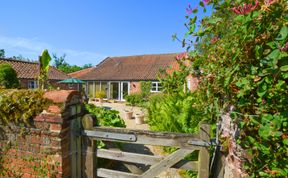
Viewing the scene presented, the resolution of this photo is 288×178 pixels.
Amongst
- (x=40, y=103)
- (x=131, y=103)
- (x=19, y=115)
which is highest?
(x=40, y=103)

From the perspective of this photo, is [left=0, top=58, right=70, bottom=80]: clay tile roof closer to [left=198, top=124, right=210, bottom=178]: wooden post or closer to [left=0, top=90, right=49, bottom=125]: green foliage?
[left=0, top=90, right=49, bottom=125]: green foliage

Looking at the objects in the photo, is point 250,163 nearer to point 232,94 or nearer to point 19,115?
point 232,94

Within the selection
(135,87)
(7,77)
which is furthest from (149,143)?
(135,87)

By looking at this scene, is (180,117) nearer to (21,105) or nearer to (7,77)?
(21,105)

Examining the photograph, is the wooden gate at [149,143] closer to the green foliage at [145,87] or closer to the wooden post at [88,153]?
the wooden post at [88,153]

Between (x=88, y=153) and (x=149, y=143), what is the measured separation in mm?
958

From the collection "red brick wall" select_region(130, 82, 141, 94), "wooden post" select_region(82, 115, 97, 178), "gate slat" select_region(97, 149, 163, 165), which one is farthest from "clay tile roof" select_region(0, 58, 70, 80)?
"gate slat" select_region(97, 149, 163, 165)

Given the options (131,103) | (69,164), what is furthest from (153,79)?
(69,164)

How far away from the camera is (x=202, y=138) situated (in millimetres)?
2318

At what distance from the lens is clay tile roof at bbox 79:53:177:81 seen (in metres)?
23.3

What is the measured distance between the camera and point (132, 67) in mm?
25781

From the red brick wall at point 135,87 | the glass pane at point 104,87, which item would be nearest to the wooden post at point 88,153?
the red brick wall at point 135,87

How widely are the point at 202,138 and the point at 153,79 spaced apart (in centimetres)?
1936

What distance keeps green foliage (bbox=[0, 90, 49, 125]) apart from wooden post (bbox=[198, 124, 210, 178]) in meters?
2.06
